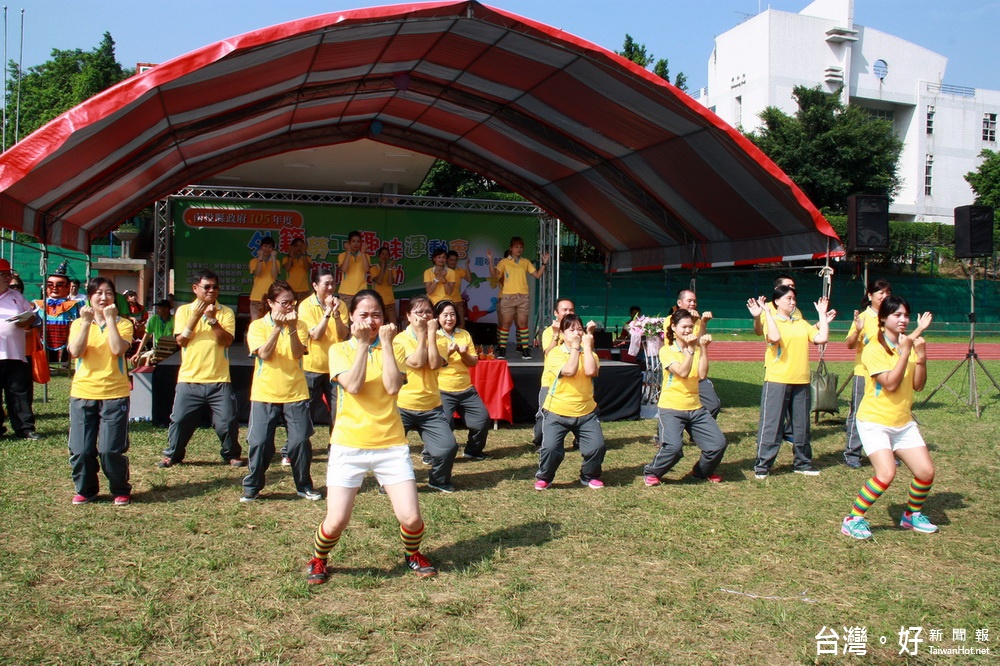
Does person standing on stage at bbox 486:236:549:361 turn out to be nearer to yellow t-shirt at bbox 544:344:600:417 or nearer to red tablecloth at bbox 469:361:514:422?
red tablecloth at bbox 469:361:514:422

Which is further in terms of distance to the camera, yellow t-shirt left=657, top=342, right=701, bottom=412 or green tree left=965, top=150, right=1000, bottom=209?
green tree left=965, top=150, right=1000, bottom=209

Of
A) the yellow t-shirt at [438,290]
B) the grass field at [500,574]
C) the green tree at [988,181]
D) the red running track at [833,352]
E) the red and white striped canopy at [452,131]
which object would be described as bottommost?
the grass field at [500,574]

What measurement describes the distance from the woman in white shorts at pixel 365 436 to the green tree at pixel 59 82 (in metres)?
34.5

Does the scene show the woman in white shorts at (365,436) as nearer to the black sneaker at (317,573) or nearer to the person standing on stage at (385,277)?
the black sneaker at (317,573)

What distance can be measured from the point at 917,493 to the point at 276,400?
4527 mm

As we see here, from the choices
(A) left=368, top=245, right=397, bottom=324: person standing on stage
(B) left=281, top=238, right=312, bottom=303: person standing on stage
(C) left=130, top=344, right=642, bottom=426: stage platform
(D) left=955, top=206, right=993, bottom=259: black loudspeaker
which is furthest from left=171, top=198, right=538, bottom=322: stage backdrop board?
(D) left=955, top=206, right=993, bottom=259: black loudspeaker

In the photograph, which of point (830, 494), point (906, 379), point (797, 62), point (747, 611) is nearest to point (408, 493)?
point (747, 611)

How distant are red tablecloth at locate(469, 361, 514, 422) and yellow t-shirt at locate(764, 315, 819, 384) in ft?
10.9

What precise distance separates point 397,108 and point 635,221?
12.9 feet

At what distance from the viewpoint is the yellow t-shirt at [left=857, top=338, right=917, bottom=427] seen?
5.28m

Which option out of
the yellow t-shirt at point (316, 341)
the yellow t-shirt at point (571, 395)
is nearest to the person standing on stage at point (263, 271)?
the yellow t-shirt at point (316, 341)

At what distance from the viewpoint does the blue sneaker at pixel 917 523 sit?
17.9ft

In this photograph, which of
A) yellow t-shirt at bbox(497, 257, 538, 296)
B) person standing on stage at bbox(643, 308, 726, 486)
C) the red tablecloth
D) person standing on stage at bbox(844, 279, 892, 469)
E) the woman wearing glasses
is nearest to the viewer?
the woman wearing glasses

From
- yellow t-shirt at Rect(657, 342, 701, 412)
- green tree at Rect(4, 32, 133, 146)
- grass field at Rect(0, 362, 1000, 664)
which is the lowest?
grass field at Rect(0, 362, 1000, 664)
